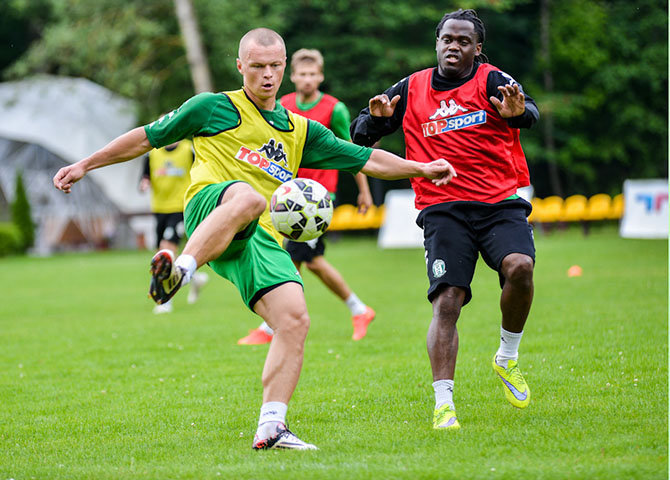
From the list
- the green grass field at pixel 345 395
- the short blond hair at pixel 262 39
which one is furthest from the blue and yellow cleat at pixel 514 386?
the short blond hair at pixel 262 39

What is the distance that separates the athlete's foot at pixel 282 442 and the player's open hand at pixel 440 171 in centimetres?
159

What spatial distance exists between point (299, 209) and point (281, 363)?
32.2 inches

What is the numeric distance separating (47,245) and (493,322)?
103 ft

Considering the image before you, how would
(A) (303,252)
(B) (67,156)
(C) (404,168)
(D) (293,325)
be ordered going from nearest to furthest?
(D) (293,325) → (C) (404,168) → (A) (303,252) → (B) (67,156)

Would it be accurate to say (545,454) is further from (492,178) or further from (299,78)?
(299,78)

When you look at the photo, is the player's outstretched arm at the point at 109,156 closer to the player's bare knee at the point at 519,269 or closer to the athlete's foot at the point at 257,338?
the player's bare knee at the point at 519,269

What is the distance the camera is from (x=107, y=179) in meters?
37.0

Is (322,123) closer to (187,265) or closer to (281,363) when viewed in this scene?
(281,363)

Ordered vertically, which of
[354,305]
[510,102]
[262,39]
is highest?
[262,39]

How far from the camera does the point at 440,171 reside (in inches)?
194

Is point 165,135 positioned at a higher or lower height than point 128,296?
higher

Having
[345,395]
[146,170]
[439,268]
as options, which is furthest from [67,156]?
[439,268]

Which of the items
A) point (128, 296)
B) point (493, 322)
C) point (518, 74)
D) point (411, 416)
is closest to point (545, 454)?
point (411, 416)

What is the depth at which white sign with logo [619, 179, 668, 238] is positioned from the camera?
74.6 ft
